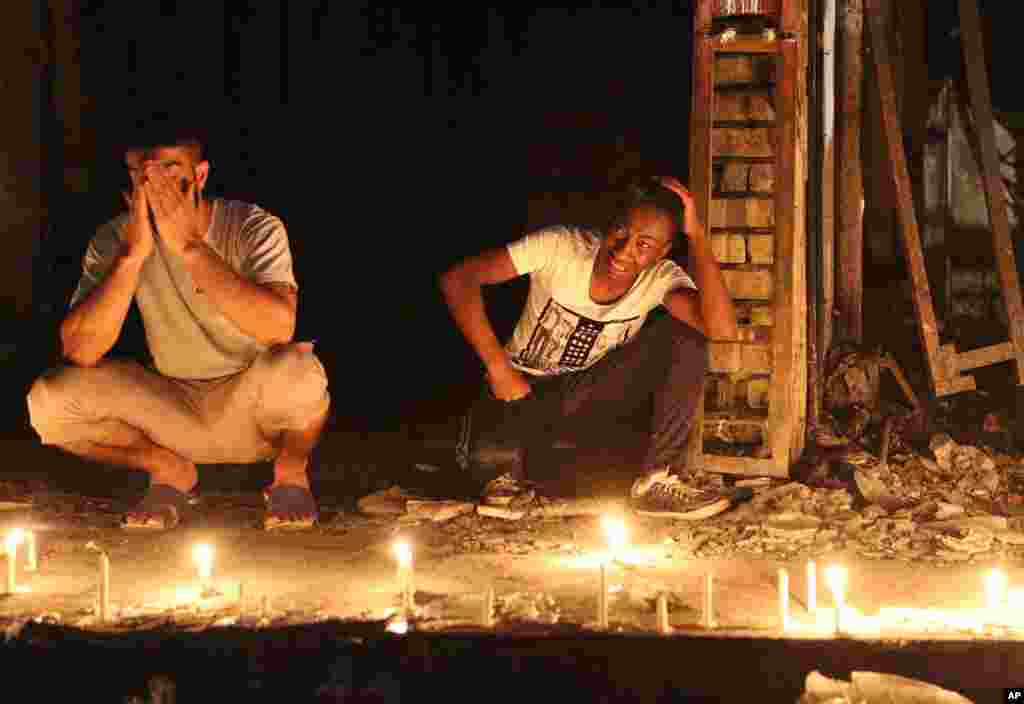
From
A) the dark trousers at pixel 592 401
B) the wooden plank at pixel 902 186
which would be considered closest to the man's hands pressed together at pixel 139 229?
the dark trousers at pixel 592 401

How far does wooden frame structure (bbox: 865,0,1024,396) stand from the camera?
7211 millimetres

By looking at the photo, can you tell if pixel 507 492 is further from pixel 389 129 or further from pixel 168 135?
pixel 389 129

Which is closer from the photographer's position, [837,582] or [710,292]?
[837,582]

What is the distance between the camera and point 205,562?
4645mm

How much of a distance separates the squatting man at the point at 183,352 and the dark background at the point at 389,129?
2312 mm

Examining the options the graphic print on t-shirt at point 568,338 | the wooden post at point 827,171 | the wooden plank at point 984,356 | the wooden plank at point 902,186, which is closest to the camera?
the graphic print on t-shirt at point 568,338

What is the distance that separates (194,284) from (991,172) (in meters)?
4.11

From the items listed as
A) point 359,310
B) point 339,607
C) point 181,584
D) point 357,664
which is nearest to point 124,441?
point 181,584

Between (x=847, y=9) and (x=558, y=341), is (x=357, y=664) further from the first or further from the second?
(x=847, y=9)

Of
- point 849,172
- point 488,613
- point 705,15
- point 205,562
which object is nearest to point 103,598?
point 205,562

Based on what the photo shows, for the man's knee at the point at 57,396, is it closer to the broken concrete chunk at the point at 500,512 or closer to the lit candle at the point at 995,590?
the broken concrete chunk at the point at 500,512

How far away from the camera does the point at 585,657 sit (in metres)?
4.00

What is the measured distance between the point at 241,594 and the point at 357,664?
0.61 meters

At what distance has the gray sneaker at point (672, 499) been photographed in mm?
5887
